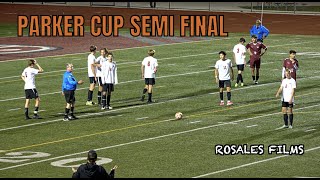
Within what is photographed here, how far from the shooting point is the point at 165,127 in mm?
30391

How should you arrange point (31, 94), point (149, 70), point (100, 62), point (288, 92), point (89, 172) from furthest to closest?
point (149, 70) < point (100, 62) < point (31, 94) < point (288, 92) < point (89, 172)

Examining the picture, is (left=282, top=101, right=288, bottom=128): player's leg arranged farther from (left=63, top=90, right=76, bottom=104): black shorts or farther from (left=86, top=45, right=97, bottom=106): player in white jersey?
(left=86, top=45, right=97, bottom=106): player in white jersey

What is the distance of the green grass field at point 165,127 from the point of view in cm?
2506

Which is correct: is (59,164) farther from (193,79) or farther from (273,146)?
(193,79)

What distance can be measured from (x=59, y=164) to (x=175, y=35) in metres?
36.2

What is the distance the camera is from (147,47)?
54156mm

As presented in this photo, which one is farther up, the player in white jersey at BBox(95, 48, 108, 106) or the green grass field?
the player in white jersey at BBox(95, 48, 108, 106)

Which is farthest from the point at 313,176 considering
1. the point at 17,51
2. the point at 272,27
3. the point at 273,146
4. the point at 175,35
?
the point at 272,27

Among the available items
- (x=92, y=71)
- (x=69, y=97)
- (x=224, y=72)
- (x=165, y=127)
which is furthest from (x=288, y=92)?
(x=92, y=71)

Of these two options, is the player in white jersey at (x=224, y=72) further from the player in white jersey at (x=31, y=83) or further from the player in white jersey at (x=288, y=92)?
the player in white jersey at (x=31, y=83)

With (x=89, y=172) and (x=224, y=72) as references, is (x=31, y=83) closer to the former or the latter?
(x=224, y=72)

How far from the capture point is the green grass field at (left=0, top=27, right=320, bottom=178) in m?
25.1

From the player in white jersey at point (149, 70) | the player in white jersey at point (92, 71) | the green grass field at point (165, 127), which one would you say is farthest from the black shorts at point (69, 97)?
the player in white jersey at point (149, 70)

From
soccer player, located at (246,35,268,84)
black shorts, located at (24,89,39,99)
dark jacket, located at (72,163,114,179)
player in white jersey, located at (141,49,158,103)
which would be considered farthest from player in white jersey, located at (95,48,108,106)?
dark jacket, located at (72,163,114,179)
